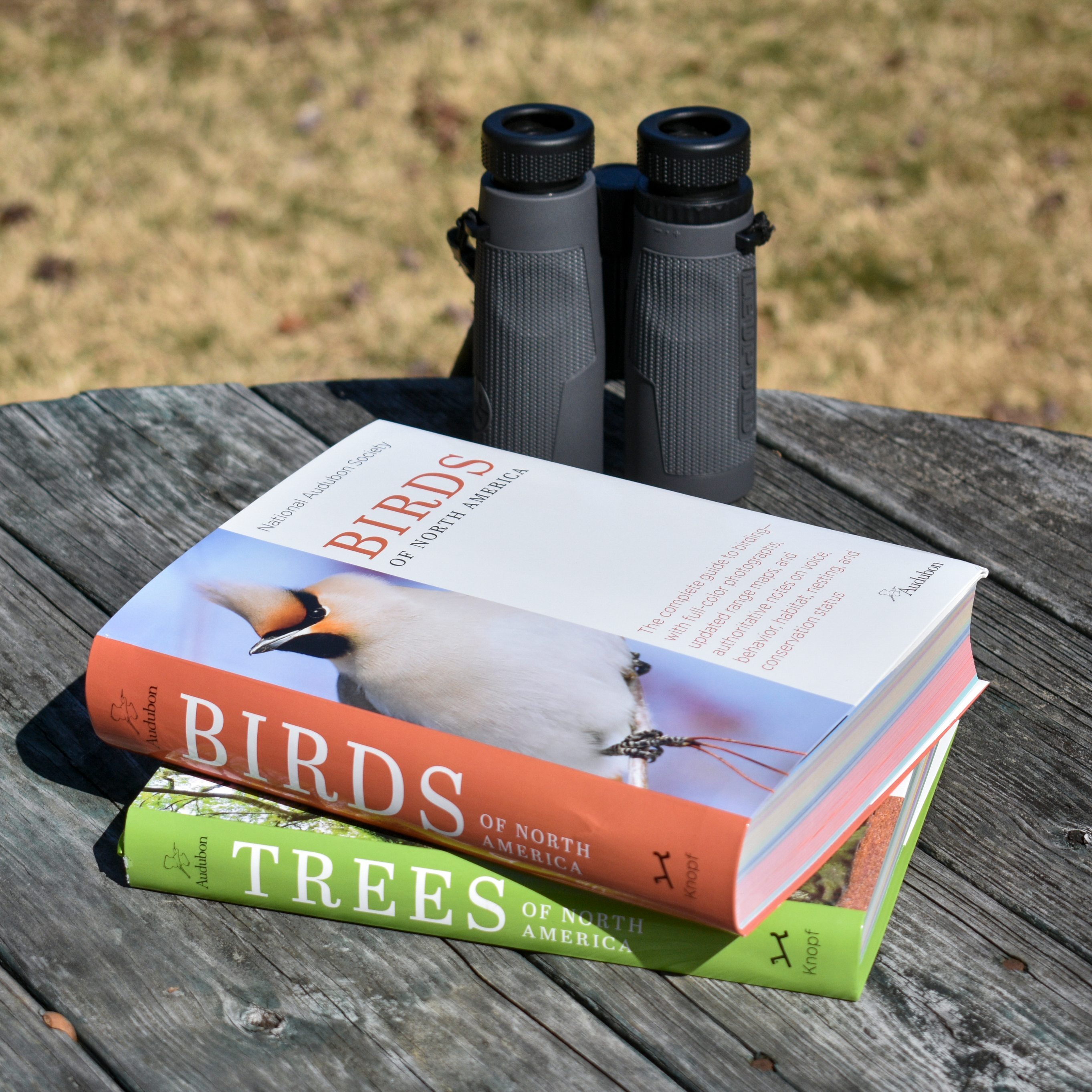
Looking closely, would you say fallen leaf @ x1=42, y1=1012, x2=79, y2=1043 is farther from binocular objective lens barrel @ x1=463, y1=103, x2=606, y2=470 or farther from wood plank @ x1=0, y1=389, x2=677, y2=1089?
binocular objective lens barrel @ x1=463, y1=103, x2=606, y2=470

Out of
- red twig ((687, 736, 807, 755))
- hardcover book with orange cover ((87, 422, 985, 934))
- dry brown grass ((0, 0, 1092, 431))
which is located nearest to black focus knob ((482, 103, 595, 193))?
hardcover book with orange cover ((87, 422, 985, 934))

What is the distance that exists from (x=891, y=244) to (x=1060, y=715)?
202 centimetres

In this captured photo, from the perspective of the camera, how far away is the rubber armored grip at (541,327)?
94cm

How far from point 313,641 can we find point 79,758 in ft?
0.72

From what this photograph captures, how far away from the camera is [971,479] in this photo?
3.64ft

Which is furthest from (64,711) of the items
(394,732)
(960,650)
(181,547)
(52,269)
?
(52,269)

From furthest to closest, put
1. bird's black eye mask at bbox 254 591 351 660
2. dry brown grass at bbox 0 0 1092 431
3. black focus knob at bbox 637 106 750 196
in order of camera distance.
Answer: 1. dry brown grass at bbox 0 0 1092 431
2. black focus knob at bbox 637 106 750 196
3. bird's black eye mask at bbox 254 591 351 660

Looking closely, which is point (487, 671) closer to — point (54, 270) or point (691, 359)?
point (691, 359)

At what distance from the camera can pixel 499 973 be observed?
69 cm

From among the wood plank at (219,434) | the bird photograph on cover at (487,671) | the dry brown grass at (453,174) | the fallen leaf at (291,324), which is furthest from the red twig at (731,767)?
the fallen leaf at (291,324)

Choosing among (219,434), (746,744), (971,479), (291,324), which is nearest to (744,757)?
(746,744)

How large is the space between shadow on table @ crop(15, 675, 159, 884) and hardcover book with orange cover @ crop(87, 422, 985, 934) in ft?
0.23

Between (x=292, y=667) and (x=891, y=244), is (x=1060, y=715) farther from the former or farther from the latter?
(x=891, y=244)

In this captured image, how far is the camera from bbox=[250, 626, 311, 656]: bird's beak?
71cm
